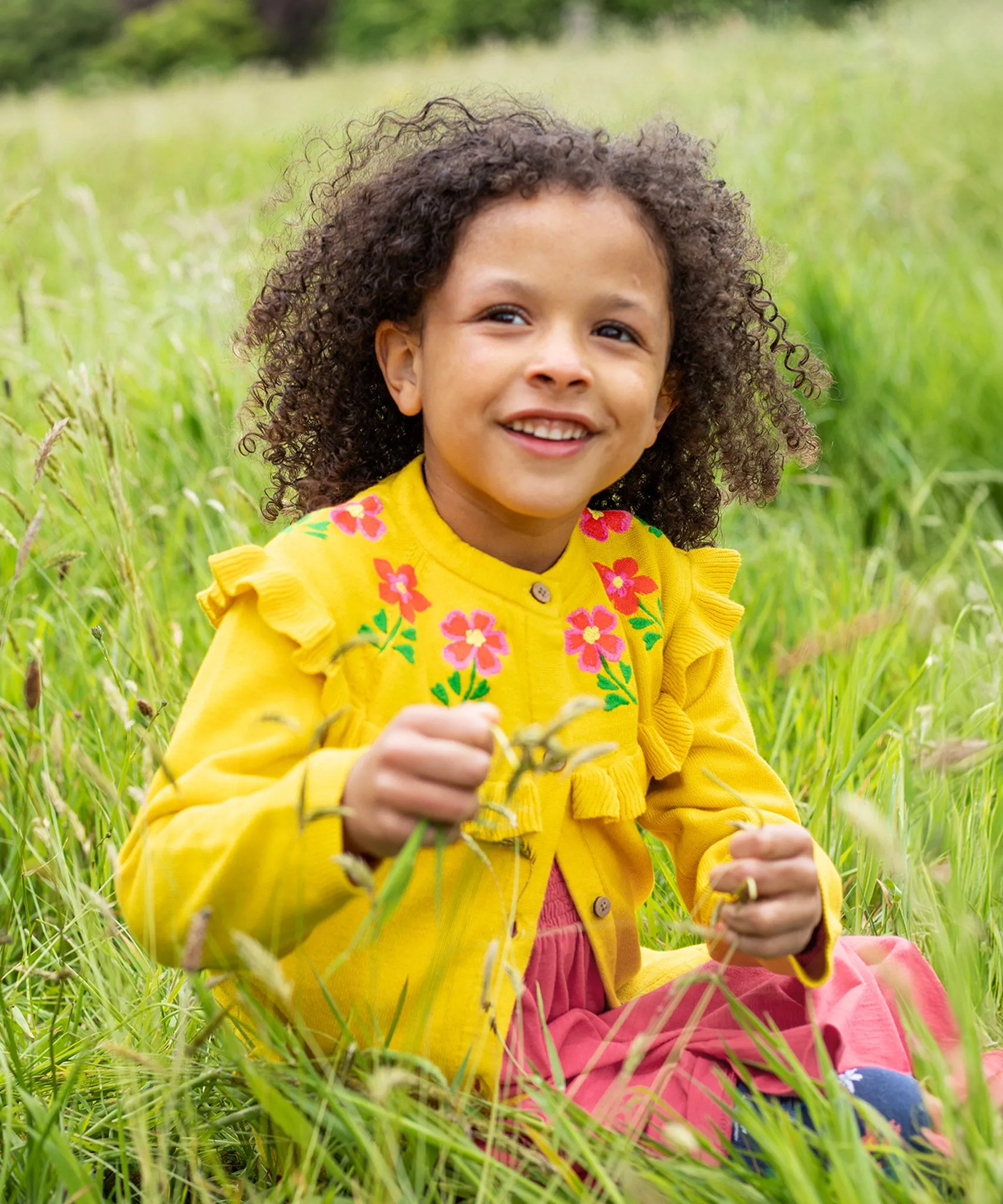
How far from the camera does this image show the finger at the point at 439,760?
109cm

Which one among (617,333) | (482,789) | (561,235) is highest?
(561,235)

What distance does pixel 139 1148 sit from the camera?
1107 mm

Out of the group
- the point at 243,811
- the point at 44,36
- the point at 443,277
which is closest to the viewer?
the point at 243,811

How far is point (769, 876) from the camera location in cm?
135

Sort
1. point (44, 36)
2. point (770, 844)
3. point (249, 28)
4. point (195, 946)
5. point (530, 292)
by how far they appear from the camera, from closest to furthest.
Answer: point (195, 946)
point (770, 844)
point (530, 292)
point (249, 28)
point (44, 36)

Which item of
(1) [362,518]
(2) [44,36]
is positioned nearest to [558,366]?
(1) [362,518]

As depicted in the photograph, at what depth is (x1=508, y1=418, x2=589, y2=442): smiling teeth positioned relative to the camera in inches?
57.2

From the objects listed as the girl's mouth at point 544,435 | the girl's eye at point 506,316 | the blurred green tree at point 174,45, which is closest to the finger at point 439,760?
the girl's mouth at point 544,435

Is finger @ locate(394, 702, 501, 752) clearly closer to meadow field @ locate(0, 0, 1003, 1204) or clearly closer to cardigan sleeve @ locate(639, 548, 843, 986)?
meadow field @ locate(0, 0, 1003, 1204)

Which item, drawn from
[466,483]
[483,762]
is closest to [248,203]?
[466,483]

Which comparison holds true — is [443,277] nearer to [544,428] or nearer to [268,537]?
[544,428]

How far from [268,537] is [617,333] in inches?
50.4

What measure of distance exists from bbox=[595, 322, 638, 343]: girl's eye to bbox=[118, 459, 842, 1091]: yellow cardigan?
10.5 inches

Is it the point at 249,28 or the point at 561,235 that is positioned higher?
the point at 249,28
